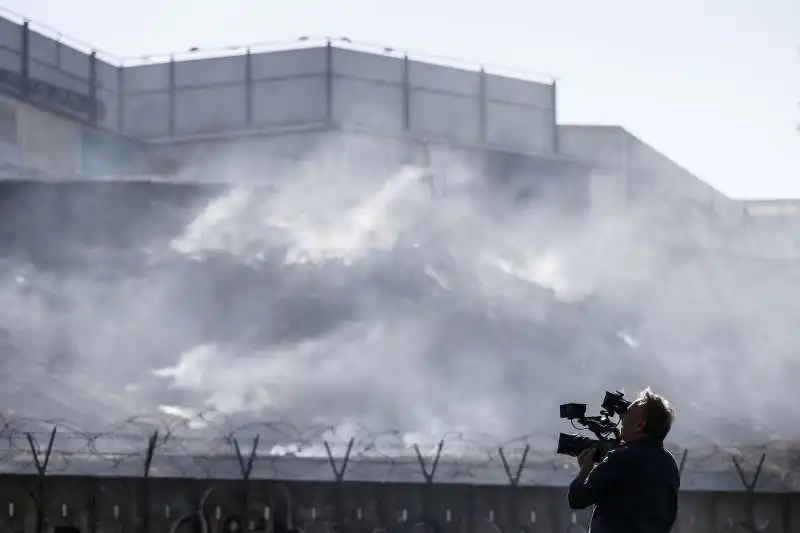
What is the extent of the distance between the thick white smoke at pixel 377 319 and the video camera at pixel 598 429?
75.2 ft

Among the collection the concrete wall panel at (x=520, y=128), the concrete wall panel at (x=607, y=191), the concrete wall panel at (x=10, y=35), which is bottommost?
the concrete wall panel at (x=607, y=191)

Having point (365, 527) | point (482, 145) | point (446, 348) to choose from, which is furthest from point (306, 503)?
point (482, 145)

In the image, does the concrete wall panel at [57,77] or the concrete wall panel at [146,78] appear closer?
the concrete wall panel at [57,77]

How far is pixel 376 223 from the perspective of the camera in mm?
43750

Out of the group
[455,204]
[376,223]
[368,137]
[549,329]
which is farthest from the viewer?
[368,137]

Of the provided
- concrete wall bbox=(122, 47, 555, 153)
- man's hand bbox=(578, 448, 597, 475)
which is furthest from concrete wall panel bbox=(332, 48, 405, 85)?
man's hand bbox=(578, 448, 597, 475)

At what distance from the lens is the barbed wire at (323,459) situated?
17.4 meters

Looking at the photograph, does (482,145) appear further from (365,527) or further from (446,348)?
(365,527)

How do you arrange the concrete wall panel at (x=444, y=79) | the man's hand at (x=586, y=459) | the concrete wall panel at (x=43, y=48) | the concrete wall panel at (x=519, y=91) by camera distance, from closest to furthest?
the man's hand at (x=586, y=459)
the concrete wall panel at (x=43, y=48)
the concrete wall panel at (x=444, y=79)
the concrete wall panel at (x=519, y=91)

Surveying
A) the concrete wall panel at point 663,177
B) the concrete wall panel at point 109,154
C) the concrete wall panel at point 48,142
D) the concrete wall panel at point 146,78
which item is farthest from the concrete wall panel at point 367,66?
the concrete wall panel at point 663,177

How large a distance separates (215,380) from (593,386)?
10.8 meters

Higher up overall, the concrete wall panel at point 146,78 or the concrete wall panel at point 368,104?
the concrete wall panel at point 146,78

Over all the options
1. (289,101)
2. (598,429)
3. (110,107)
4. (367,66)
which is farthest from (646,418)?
(110,107)

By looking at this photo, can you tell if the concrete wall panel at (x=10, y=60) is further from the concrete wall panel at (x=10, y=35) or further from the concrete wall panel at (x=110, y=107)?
the concrete wall panel at (x=110, y=107)
